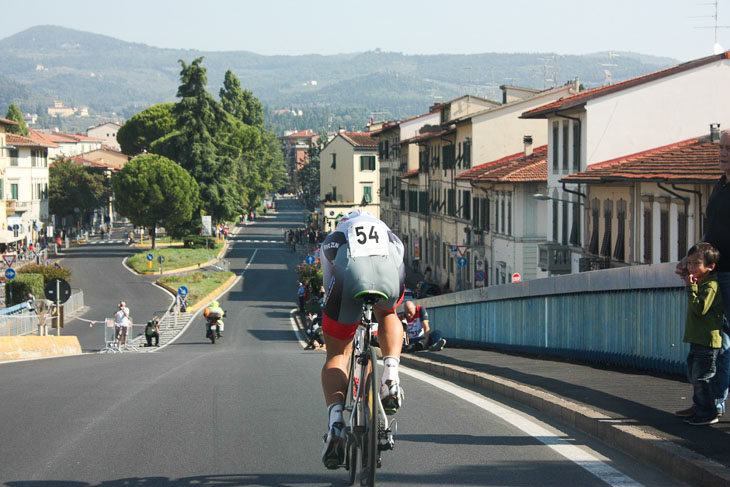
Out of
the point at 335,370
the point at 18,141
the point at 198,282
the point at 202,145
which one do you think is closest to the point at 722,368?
the point at 335,370

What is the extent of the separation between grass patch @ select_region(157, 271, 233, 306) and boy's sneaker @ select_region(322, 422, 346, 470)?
56858 millimetres

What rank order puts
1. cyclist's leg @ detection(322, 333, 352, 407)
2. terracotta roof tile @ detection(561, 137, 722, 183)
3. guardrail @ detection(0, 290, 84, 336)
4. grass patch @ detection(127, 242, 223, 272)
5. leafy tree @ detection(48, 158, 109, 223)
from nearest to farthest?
cyclist's leg @ detection(322, 333, 352, 407) → terracotta roof tile @ detection(561, 137, 722, 183) → guardrail @ detection(0, 290, 84, 336) → grass patch @ detection(127, 242, 223, 272) → leafy tree @ detection(48, 158, 109, 223)

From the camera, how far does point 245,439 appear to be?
7789mm

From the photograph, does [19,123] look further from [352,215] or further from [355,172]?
[352,215]

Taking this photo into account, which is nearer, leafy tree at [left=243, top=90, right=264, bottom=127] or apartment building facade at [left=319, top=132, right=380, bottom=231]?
apartment building facade at [left=319, top=132, right=380, bottom=231]

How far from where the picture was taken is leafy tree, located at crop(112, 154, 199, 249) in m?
90.9

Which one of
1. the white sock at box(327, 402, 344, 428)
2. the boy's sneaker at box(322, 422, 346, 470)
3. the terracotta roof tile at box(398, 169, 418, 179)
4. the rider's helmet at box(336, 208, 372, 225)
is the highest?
the terracotta roof tile at box(398, 169, 418, 179)

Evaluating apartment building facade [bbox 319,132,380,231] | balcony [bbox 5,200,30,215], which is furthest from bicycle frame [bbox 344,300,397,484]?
apartment building facade [bbox 319,132,380,231]

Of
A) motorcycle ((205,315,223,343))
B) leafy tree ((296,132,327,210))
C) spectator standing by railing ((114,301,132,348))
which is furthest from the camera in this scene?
leafy tree ((296,132,327,210))

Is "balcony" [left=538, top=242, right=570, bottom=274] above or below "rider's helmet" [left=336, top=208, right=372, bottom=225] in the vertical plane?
below

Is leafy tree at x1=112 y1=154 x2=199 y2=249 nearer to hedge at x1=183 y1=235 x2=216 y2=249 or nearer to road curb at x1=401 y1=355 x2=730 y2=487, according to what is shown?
hedge at x1=183 y1=235 x2=216 y2=249

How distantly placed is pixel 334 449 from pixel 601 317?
8.31 m

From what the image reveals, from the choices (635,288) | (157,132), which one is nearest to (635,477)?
(635,288)

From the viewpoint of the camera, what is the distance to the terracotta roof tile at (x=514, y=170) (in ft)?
160
